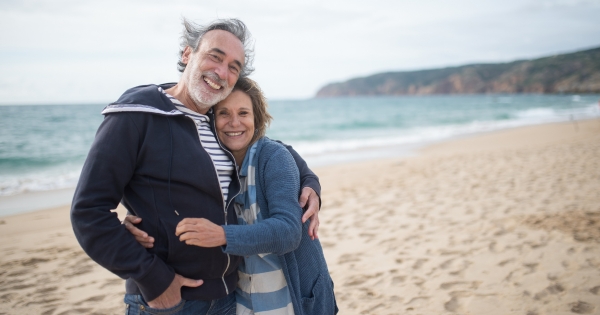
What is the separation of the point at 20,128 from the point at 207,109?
28.1 m

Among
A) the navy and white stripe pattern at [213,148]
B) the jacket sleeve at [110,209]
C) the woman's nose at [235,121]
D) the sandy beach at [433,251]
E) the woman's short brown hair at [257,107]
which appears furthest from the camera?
the sandy beach at [433,251]

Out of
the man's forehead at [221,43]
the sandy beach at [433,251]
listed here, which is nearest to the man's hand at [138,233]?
the man's forehead at [221,43]

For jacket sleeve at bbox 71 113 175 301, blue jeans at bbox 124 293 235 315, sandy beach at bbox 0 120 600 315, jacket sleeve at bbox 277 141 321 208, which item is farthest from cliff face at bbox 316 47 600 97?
jacket sleeve at bbox 71 113 175 301

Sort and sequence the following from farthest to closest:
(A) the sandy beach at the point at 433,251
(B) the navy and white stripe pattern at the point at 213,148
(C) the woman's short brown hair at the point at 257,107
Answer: (A) the sandy beach at the point at 433,251 → (C) the woman's short brown hair at the point at 257,107 → (B) the navy and white stripe pattern at the point at 213,148

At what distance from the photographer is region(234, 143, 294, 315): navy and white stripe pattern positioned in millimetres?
1984

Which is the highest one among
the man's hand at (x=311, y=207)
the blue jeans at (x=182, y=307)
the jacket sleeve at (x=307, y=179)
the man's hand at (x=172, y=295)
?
the jacket sleeve at (x=307, y=179)

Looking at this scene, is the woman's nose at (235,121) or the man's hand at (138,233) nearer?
the man's hand at (138,233)

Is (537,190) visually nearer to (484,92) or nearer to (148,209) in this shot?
(148,209)

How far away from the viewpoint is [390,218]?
616cm

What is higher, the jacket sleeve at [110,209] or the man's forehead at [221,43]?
the man's forehead at [221,43]

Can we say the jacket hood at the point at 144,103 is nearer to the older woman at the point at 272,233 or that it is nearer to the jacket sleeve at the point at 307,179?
the older woman at the point at 272,233

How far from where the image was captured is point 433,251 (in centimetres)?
475

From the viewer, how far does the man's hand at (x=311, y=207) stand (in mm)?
2045

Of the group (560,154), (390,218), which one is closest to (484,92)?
(560,154)
